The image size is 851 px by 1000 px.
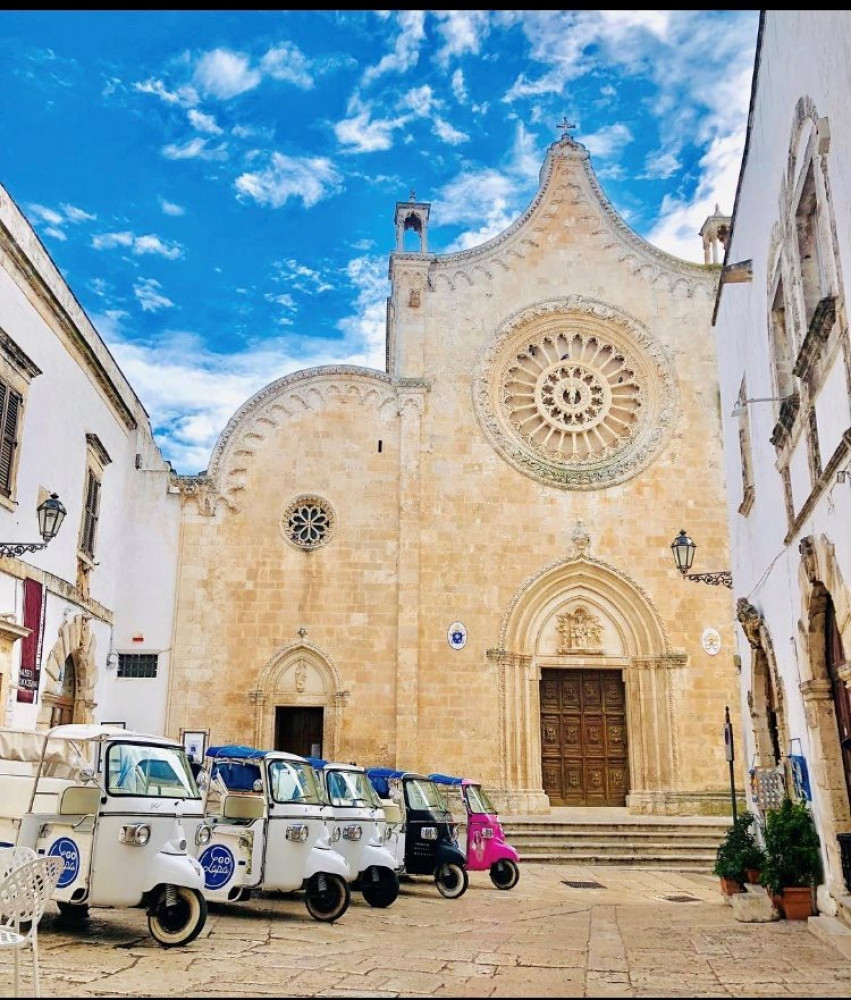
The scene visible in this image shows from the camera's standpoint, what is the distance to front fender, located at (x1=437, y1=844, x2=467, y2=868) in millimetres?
11984

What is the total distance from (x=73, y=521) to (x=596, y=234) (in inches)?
525

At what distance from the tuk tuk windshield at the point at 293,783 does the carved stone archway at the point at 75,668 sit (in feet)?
18.8

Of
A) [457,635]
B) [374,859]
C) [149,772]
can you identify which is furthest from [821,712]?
[457,635]

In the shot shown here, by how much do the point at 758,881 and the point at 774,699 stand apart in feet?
6.78

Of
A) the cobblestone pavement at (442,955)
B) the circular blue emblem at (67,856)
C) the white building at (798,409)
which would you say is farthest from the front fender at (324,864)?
the white building at (798,409)

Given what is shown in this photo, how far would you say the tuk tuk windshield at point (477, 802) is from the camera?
13008 mm

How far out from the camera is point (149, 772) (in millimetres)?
7992

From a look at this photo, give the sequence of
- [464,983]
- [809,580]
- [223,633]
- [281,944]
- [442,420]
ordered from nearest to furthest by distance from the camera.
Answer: [464,983], [281,944], [809,580], [223,633], [442,420]

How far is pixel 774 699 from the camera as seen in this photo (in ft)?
36.3

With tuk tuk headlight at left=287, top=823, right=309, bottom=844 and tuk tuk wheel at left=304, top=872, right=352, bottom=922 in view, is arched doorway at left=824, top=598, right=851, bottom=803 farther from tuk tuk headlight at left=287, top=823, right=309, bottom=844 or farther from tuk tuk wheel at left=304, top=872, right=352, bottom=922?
tuk tuk headlight at left=287, top=823, right=309, bottom=844

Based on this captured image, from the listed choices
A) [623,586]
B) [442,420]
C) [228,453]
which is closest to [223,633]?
[228,453]

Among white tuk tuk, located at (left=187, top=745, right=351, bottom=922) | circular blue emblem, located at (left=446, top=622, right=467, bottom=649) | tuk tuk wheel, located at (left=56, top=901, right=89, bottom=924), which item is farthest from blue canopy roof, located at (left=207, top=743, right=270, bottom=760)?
circular blue emblem, located at (left=446, top=622, right=467, bottom=649)

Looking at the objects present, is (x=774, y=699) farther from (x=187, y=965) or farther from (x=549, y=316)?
(x=549, y=316)

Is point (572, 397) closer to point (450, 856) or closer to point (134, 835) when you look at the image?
point (450, 856)
